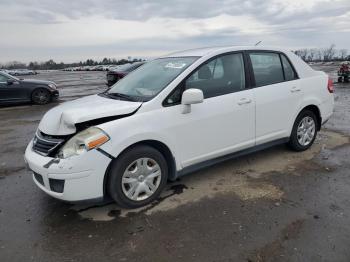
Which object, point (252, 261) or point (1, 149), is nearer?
point (252, 261)

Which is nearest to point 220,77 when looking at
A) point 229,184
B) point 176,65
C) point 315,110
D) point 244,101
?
point 244,101

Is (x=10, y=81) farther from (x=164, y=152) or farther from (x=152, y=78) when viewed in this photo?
(x=164, y=152)

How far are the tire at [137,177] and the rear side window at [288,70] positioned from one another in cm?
255

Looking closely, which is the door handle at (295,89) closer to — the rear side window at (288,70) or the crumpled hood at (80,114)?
the rear side window at (288,70)

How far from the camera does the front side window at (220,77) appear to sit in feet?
14.2

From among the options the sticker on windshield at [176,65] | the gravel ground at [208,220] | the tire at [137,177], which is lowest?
the gravel ground at [208,220]

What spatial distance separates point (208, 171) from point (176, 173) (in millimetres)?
910

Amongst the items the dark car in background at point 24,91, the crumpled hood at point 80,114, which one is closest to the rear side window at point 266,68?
the crumpled hood at point 80,114

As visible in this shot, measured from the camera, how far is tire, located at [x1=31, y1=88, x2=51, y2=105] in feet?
44.0

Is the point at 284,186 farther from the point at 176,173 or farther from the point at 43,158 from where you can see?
the point at 43,158

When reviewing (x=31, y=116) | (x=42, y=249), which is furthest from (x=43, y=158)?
(x=31, y=116)

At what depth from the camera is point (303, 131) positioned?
5.64 metres

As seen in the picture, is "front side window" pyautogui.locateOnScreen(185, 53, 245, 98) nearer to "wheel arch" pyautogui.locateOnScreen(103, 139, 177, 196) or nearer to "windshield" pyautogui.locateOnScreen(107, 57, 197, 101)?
"windshield" pyautogui.locateOnScreen(107, 57, 197, 101)

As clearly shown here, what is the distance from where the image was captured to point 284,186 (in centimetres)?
442
